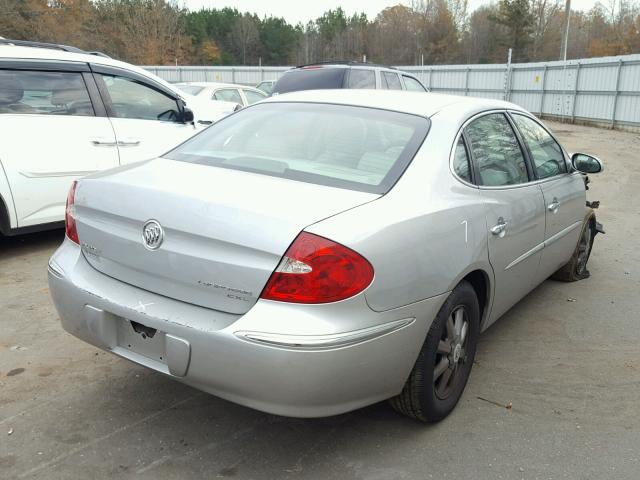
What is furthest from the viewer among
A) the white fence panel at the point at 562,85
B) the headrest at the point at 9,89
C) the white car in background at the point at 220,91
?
the white fence panel at the point at 562,85

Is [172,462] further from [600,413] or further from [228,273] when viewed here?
[600,413]

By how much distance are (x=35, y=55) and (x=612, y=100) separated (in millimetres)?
17752

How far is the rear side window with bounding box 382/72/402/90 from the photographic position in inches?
388

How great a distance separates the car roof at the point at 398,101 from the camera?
323 centimetres

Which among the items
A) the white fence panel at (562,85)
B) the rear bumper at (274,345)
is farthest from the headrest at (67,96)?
the white fence panel at (562,85)

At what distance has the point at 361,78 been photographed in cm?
941

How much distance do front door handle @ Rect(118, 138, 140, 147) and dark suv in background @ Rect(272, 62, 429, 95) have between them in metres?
3.86

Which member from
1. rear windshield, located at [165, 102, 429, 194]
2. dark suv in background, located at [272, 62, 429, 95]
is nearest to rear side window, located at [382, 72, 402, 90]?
dark suv in background, located at [272, 62, 429, 95]

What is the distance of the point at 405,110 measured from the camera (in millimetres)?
3189

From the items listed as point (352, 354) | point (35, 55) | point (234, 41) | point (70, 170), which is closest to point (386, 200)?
point (352, 354)

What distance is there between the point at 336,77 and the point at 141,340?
7.43m

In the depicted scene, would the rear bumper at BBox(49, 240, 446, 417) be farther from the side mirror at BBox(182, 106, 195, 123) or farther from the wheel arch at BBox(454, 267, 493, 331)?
the side mirror at BBox(182, 106, 195, 123)

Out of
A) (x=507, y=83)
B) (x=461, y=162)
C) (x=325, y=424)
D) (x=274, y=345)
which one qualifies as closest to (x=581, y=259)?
(x=461, y=162)

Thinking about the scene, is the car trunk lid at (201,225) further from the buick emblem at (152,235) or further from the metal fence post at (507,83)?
the metal fence post at (507,83)
